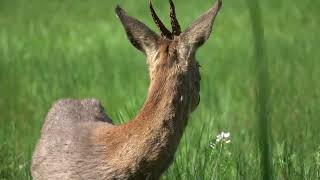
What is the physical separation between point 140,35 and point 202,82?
19.8 feet

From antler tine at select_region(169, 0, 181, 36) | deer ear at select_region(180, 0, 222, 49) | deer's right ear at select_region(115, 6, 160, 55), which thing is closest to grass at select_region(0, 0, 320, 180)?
deer ear at select_region(180, 0, 222, 49)

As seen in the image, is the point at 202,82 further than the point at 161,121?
Yes

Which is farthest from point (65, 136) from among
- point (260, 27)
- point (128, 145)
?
point (260, 27)

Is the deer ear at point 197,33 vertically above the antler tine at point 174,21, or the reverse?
the antler tine at point 174,21

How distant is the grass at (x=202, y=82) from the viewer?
7078 mm

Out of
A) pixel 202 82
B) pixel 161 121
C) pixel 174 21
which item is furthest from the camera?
pixel 202 82

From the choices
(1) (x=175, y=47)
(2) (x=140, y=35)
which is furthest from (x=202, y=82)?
(1) (x=175, y=47)

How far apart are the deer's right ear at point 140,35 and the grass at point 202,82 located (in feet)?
1.74

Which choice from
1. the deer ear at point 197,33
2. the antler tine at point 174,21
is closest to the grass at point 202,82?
the deer ear at point 197,33

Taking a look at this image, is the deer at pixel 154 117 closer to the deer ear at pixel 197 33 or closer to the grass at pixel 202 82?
the deer ear at pixel 197 33

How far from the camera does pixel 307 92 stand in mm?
10297

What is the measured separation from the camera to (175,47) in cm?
520

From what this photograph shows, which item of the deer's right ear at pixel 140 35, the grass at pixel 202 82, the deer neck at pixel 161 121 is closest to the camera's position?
the deer neck at pixel 161 121

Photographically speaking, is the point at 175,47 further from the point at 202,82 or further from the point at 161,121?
the point at 202,82
